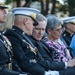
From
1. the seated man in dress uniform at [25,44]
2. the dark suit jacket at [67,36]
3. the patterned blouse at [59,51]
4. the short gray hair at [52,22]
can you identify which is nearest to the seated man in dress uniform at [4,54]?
the seated man in dress uniform at [25,44]

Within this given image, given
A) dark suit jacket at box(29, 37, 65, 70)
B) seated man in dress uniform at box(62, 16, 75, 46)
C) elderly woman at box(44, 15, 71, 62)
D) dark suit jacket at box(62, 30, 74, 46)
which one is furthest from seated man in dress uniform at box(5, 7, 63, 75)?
seated man in dress uniform at box(62, 16, 75, 46)

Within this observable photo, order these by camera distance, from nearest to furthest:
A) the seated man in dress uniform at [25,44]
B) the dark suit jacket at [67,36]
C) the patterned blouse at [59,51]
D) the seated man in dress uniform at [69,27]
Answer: the seated man in dress uniform at [25,44], the patterned blouse at [59,51], the dark suit jacket at [67,36], the seated man in dress uniform at [69,27]

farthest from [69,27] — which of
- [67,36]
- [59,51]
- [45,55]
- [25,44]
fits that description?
[25,44]

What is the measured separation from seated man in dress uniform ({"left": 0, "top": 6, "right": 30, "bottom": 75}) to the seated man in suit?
574mm

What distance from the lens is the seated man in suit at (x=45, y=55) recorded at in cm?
526

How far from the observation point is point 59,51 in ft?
19.5

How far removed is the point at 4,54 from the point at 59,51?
149 cm

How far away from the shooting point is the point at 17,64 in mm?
5004

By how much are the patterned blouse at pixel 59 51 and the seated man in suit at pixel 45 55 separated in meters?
0.28

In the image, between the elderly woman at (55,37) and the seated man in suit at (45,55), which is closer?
the seated man in suit at (45,55)

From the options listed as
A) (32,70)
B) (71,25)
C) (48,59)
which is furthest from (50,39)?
(71,25)

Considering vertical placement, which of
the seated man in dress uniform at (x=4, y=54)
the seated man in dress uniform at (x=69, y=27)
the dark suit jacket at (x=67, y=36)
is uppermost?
the seated man in dress uniform at (x=4, y=54)

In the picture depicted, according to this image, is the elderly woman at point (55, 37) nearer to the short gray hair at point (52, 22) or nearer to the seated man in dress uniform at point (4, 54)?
the short gray hair at point (52, 22)

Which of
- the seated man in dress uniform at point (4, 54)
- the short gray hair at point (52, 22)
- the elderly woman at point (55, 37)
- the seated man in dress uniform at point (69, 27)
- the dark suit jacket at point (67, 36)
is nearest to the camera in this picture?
the seated man in dress uniform at point (4, 54)
